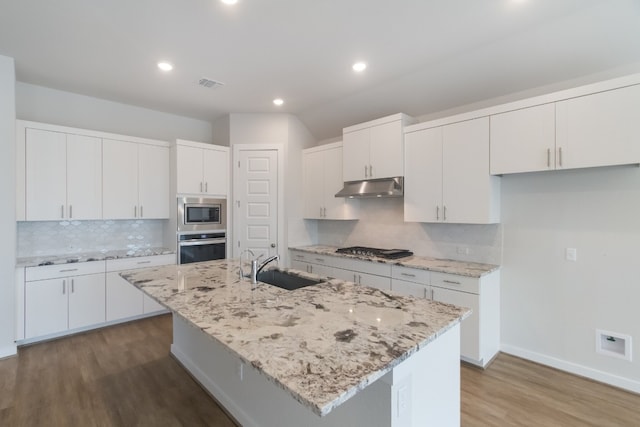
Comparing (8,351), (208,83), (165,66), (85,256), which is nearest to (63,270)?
(85,256)

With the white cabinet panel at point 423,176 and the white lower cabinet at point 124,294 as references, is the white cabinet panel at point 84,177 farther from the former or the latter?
the white cabinet panel at point 423,176

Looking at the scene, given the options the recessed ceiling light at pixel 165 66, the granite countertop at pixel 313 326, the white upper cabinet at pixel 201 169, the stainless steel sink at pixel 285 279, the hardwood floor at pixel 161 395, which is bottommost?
the hardwood floor at pixel 161 395

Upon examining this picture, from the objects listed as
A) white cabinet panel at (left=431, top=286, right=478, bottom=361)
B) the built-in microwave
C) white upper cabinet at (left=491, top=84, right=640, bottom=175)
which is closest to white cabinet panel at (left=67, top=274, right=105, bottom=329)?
the built-in microwave

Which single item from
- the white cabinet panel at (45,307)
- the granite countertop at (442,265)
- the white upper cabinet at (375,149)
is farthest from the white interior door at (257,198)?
the white cabinet panel at (45,307)

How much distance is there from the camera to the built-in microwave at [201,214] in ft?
13.7

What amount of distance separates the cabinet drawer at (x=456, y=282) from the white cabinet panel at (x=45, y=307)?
13.3 feet

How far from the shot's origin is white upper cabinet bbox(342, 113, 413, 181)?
139 inches

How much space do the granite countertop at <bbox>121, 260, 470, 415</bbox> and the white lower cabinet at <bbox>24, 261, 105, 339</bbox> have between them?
68.6 inches

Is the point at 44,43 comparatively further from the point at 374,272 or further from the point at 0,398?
the point at 374,272

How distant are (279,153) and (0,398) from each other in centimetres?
367

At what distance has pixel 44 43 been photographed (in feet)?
8.78

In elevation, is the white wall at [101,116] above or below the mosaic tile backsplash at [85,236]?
above

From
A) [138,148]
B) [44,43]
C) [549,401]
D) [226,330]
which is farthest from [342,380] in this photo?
[138,148]

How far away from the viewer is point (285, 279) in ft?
8.59
